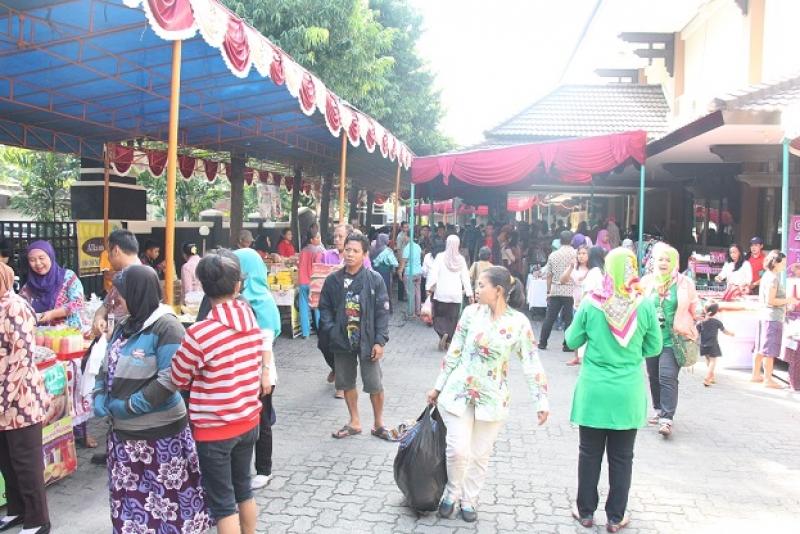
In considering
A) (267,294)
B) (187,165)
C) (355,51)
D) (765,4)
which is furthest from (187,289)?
(765,4)

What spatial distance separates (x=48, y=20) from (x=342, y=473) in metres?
4.81

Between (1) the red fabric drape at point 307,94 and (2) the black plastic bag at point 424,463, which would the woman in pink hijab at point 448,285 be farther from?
(2) the black plastic bag at point 424,463

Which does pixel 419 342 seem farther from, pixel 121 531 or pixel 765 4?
pixel 765 4

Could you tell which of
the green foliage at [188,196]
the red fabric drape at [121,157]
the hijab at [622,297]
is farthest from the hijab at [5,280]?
the green foliage at [188,196]

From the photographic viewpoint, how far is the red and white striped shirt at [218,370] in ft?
10.0

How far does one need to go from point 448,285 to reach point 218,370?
634 centimetres

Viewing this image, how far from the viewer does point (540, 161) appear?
11.8m

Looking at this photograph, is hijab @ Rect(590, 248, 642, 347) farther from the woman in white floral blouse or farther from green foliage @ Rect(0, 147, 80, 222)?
green foliage @ Rect(0, 147, 80, 222)

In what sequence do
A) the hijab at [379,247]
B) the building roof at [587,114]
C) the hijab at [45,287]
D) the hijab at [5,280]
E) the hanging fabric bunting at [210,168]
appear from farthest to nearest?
the hanging fabric bunting at [210,168], the building roof at [587,114], the hijab at [379,247], the hijab at [45,287], the hijab at [5,280]

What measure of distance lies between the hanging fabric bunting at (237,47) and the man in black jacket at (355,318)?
67.6 inches

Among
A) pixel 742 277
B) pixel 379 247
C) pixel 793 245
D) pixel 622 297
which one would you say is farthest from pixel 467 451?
pixel 742 277

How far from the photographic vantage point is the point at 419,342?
10.2 meters

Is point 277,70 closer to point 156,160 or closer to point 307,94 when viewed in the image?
point 307,94

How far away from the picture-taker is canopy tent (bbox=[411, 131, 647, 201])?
11.4 metres
